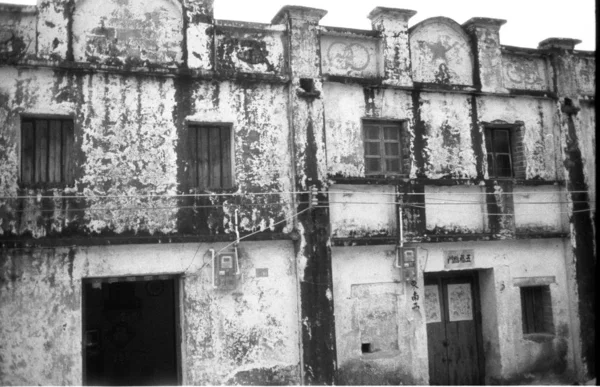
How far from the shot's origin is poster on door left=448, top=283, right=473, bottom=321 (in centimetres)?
1022

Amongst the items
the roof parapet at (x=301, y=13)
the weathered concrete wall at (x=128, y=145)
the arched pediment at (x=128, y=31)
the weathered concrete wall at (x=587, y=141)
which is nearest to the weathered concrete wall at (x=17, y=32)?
the weathered concrete wall at (x=128, y=145)

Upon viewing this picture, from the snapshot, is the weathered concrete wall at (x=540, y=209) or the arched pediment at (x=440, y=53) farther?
the weathered concrete wall at (x=540, y=209)

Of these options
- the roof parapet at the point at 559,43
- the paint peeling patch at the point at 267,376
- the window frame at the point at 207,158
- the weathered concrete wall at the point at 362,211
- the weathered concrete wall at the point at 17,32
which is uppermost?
the roof parapet at the point at 559,43

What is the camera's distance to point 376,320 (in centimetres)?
931

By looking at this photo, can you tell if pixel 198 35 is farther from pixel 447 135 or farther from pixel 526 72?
pixel 526 72

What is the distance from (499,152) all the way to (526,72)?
1.64m

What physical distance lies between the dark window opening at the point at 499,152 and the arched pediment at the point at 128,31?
18.9 feet

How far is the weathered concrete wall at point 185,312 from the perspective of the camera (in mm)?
7559

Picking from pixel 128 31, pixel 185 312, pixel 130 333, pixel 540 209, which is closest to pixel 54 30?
pixel 128 31

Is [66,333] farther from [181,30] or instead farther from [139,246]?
[181,30]

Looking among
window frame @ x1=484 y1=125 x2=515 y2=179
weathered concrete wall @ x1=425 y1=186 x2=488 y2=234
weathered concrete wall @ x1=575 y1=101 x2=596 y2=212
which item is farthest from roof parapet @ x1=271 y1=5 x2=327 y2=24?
weathered concrete wall @ x1=575 y1=101 x2=596 y2=212

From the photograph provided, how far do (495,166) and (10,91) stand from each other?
812 cm

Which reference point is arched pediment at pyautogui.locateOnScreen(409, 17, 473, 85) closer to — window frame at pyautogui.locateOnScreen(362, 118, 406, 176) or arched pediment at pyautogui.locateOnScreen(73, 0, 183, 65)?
window frame at pyautogui.locateOnScreen(362, 118, 406, 176)

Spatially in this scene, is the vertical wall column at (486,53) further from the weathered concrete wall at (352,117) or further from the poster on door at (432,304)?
the poster on door at (432,304)
